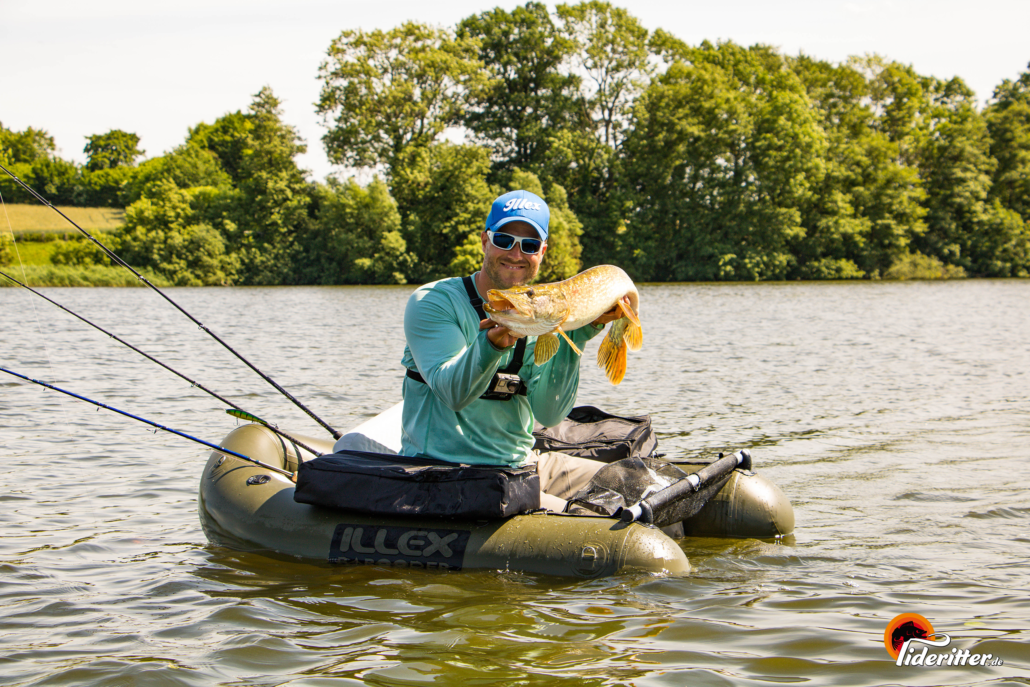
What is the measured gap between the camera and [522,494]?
424 cm

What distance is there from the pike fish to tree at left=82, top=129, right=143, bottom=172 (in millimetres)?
91873

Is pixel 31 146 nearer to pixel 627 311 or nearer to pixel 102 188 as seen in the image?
pixel 102 188

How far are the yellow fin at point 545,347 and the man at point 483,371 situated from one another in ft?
0.68

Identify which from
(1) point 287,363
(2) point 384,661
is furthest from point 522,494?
(1) point 287,363

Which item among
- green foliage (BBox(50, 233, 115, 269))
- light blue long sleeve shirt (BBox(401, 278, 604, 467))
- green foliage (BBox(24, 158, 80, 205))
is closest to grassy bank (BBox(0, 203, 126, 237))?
green foliage (BBox(50, 233, 115, 269))

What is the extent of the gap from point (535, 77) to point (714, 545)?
46.9 m

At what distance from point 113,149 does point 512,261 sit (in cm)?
9431

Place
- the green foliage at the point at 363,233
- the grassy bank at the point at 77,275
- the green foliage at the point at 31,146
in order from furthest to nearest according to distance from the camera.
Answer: the green foliage at the point at 31,146, the green foliage at the point at 363,233, the grassy bank at the point at 77,275

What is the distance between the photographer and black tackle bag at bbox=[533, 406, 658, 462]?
5453mm

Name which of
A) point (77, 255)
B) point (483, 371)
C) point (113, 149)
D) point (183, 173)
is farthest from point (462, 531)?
point (113, 149)

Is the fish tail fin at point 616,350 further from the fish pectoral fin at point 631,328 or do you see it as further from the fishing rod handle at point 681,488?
the fishing rod handle at point 681,488

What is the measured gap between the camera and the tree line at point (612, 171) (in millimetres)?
44531

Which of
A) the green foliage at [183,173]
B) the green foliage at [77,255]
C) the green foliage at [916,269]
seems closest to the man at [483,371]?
the green foliage at [77,255]

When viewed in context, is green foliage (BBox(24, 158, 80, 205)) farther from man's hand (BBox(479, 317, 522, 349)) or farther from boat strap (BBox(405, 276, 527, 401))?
man's hand (BBox(479, 317, 522, 349))
